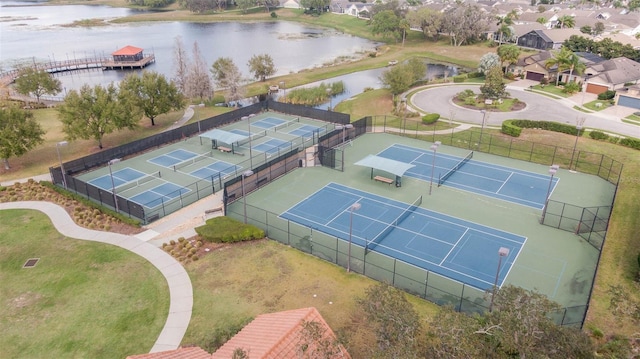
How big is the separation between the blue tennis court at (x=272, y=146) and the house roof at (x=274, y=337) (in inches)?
1053

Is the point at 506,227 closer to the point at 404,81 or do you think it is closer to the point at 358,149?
the point at 358,149

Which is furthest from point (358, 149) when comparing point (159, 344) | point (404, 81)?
point (159, 344)

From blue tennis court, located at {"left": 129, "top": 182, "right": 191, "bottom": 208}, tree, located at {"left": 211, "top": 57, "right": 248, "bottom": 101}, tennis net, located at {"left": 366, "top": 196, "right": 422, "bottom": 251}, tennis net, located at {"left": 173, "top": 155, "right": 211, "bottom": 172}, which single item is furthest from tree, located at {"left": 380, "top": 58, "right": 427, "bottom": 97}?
blue tennis court, located at {"left": 129, "top": 182, "right": 191, "bottom": 208}

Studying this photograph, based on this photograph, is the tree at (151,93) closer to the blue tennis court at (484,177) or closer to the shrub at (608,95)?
the blue tennis court at (484,177)

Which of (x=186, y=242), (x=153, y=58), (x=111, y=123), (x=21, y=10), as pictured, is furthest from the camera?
(x=21, y=10)

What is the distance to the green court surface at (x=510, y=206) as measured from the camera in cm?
2611

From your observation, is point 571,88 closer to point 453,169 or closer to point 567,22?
point 453,169

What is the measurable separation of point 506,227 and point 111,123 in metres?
36.7

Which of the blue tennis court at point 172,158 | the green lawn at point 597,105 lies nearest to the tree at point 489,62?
the green lawn at point 597,105

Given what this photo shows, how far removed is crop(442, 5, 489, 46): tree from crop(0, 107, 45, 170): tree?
285 ft

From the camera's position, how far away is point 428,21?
4220 inches

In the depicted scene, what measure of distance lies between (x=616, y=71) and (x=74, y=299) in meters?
70.7

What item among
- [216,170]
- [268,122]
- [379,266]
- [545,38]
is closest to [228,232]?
[379,266]

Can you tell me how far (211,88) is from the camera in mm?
62656
